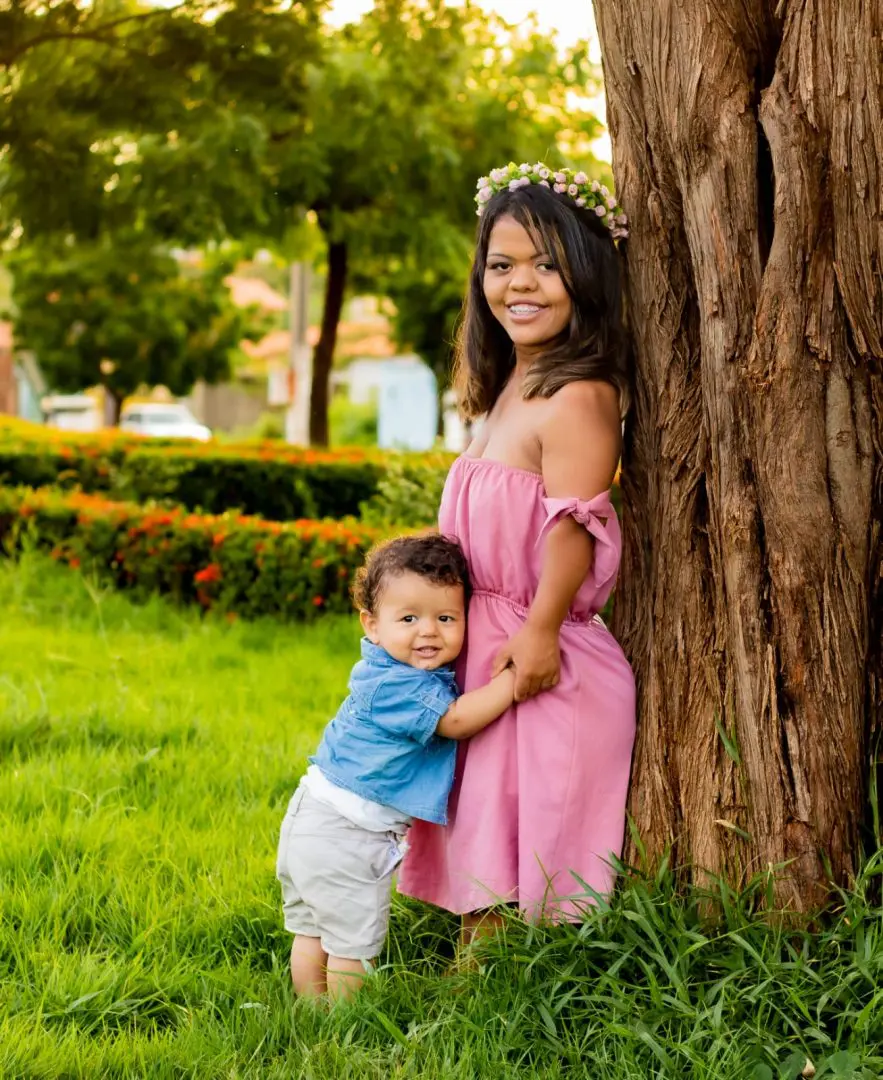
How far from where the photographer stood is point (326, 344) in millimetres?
14883

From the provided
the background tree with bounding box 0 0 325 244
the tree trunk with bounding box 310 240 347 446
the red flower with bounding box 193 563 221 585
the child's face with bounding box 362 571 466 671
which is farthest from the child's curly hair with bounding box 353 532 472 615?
the tree trunk with bounding box 310 240 347 446

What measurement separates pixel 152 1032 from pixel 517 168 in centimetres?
201

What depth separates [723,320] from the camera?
2.65m

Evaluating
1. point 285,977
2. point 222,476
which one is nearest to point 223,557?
point 222,476

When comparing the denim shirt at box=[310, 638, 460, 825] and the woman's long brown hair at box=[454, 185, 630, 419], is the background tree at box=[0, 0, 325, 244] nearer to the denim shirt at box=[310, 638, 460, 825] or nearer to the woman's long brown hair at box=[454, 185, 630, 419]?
the woman's long brown hair at box=[454, 185, 630, 419]

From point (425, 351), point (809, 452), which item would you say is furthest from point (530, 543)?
point (425, 351)

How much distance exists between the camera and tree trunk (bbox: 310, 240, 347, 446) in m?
14.7

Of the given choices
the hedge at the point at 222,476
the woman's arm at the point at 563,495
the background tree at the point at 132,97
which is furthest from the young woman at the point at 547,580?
the hedge at the point at 222,476

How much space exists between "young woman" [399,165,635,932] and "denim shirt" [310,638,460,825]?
0.32 feet

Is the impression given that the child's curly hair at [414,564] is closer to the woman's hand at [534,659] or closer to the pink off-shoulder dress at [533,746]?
the pink off-shoulder dress at [533,746]

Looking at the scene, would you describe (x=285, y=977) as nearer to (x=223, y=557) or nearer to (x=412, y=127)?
(x=223, y=557)

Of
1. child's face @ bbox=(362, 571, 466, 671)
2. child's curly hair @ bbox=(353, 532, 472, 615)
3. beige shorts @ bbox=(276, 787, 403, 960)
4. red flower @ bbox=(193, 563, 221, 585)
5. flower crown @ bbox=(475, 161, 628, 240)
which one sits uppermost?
flower crown @ bbox=(475, 161, 628, 240)

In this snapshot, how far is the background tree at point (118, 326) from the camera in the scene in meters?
24.6

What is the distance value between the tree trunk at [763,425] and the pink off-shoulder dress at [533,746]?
0.11 meters
